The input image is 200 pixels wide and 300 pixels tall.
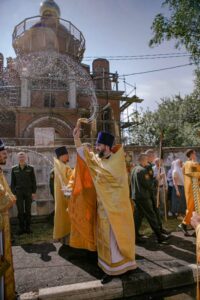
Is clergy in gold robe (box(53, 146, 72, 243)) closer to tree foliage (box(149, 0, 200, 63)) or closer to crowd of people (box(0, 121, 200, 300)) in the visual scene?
crowd of people (box(0, 121, 200, 300))

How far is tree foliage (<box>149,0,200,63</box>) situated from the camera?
1091cm

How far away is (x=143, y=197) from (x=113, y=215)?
6.74ft

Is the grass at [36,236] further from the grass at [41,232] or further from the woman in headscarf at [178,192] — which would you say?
the woman in headscarf at [178,192]

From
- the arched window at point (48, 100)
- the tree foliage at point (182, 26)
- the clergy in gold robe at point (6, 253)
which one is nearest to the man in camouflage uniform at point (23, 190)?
the clergy in gold robe at point (6, 253)

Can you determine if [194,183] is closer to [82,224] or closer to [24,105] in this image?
[82,224]

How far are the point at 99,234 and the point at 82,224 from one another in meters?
0.43

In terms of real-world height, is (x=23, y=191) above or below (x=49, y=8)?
below

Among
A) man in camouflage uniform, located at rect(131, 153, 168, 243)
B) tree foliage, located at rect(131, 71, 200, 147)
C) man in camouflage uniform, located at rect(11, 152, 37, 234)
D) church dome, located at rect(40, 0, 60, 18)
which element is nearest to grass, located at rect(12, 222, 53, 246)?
man in camouflage uniform, located at rect(11, 152, 37, 234)

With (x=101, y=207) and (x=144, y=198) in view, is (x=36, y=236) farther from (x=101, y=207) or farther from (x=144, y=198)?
(x=101, y=207)

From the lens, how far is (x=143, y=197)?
5742mm

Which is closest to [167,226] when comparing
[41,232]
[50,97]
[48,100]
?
[41,232]

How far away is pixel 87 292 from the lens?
3.47 metres

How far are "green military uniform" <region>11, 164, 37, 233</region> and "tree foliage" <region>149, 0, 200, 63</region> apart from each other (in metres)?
9.47

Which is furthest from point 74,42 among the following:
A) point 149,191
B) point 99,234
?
point 99,234
